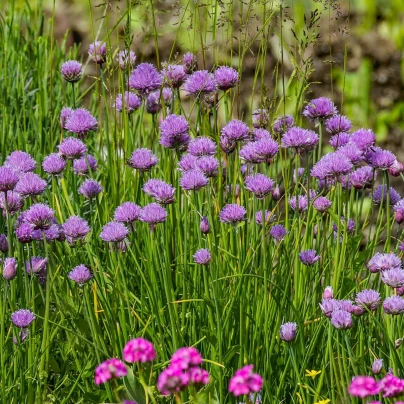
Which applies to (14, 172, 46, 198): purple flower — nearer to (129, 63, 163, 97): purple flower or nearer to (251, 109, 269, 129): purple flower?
(129, 63, 163, 97): purple flower

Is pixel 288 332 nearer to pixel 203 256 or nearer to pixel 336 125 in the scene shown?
pixel 203 256

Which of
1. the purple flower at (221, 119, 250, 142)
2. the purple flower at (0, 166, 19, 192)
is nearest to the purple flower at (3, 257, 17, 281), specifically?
the purple flower at (0, 166, 19, 192)

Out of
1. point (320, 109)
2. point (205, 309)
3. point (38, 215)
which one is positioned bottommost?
point (205, 309)

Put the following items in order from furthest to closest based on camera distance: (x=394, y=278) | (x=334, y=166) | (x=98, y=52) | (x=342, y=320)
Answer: (x=98, y=52) < (x=334, y=166) < (x=394, y=278) < (x=342, y=320)

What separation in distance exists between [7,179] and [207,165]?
49 centimetres

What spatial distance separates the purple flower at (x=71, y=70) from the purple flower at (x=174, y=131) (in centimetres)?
49

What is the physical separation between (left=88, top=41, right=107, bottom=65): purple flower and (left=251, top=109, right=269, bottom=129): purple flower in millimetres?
523

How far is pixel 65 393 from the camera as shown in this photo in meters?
2.16

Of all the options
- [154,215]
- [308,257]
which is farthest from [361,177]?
[154,215]

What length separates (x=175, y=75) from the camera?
258 cm

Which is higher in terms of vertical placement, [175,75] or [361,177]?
[175,75]

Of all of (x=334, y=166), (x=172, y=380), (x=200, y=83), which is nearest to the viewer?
(x=172, y=380)

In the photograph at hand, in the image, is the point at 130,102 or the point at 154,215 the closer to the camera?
the point at 154,215

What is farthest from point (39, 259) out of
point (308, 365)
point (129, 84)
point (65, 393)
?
point (308, 365)
